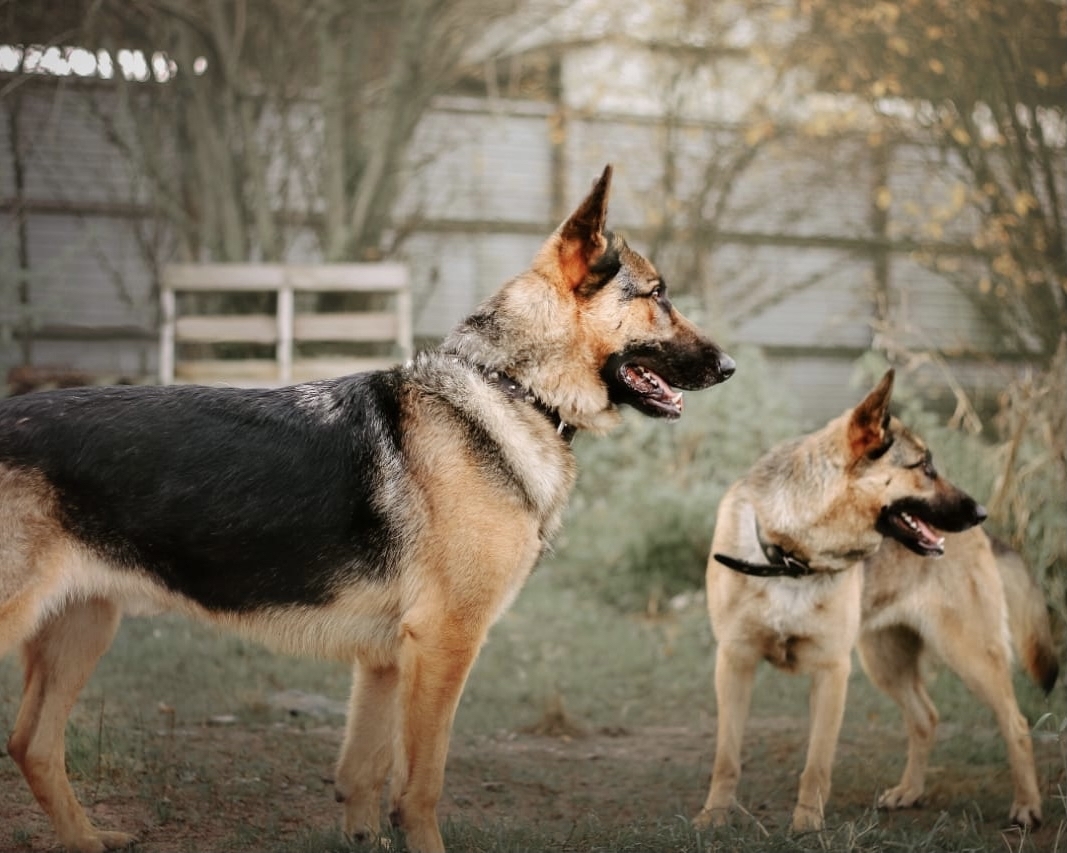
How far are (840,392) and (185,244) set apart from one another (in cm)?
785

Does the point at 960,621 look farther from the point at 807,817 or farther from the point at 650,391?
the point at 650,391

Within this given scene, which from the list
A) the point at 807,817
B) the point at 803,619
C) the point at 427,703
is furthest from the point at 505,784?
the point at 427,703

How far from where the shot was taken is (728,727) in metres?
4.25

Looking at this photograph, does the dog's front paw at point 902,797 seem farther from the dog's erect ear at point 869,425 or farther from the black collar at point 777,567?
the dog's erect ear at point 869,425

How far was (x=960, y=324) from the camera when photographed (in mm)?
13758

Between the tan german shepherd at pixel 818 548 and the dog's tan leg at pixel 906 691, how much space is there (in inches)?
22.5

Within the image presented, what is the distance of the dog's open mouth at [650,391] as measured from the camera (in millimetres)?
3566

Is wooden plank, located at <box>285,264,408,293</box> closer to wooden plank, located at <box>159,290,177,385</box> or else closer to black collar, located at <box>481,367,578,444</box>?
wooden plank, located at <box>159,290,177,385</box>

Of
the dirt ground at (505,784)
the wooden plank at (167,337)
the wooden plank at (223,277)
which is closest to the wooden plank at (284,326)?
the wooden plank at (223,277)

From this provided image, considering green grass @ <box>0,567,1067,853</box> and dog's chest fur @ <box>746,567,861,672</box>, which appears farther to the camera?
dog's chest fur @ <box>746,567,861,672</box>

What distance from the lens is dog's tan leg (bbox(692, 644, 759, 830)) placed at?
4.13 metres

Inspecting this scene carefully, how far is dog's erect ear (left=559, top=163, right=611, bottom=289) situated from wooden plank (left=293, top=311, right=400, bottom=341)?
5535mm

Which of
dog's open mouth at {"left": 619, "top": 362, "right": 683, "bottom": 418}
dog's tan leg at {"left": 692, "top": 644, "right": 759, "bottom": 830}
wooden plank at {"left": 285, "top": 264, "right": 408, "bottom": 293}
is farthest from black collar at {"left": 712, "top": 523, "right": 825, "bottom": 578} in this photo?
wooden plank at {"left": 285, "top": 264, "right": 408, "bottom": 293}

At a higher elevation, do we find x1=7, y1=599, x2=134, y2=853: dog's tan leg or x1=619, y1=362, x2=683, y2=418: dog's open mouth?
x1=619, y1=362, x2=683, y2=418: dog's open mouth
